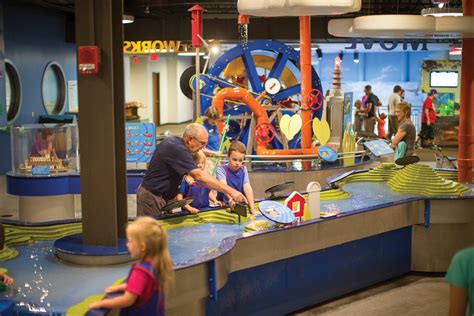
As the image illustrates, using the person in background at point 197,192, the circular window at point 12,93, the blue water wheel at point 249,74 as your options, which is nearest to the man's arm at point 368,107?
the blue water wheel at point 249,74

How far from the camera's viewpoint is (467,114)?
9.21 m

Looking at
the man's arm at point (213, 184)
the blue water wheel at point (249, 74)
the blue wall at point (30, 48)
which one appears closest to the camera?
the man's arm at point (213, 184)

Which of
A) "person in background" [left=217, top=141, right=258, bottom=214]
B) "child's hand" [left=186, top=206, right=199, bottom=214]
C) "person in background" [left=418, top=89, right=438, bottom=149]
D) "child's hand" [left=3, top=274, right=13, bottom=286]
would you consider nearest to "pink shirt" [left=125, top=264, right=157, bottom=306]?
"child's hand" [left=3, top=274, right=13, bottom=286]

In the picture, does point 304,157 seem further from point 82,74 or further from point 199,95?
point 82,74

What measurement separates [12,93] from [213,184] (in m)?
11.6

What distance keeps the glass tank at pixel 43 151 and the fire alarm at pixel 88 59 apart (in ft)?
15.9

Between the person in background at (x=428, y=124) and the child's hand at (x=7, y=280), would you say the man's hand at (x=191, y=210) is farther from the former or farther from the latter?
the person in background at (x=428, y=124)

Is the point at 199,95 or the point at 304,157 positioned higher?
the point at 199,95

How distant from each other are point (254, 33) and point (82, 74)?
1428cm

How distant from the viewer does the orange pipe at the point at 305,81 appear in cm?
1238

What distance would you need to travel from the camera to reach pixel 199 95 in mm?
12336

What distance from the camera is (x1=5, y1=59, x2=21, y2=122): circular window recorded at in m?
16.6

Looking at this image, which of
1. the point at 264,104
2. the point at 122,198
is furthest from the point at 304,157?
the point at 122,198

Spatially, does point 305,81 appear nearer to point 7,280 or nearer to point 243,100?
point 243,100
